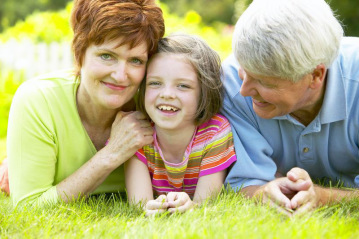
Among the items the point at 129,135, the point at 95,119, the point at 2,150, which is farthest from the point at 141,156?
the point at 2,150

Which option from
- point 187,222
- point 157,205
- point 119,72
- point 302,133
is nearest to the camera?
point 187,222

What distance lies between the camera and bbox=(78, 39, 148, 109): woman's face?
3.37m

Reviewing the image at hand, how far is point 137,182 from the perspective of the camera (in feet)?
11.7

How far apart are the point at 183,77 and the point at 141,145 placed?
554 millimetres

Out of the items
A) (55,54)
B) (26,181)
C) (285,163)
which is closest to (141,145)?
(26,181)

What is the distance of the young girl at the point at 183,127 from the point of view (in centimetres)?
347

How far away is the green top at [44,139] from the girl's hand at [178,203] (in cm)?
80

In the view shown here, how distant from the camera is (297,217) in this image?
289 centimetres

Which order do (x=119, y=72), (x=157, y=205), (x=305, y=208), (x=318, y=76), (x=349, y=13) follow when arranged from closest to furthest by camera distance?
(x=305, y=208)
(x=157, y=205)
(x=318, y=76)
(x=119, y=72)
(x=349, y=13)

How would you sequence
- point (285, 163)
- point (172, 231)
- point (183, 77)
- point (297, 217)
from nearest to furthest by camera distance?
1. point (172, 231)
2. point (297, 217)
3. point (183, 77)
4. point (285, 163)

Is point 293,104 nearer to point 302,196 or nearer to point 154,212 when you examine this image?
point 302,196

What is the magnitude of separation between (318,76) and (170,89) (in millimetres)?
942

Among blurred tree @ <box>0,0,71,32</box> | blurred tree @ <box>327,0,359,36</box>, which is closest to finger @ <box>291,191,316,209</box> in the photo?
blurred tree @ <box>327,0,359,36</box>

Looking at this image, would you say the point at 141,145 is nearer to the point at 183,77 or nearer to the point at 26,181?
the point at 183,77
